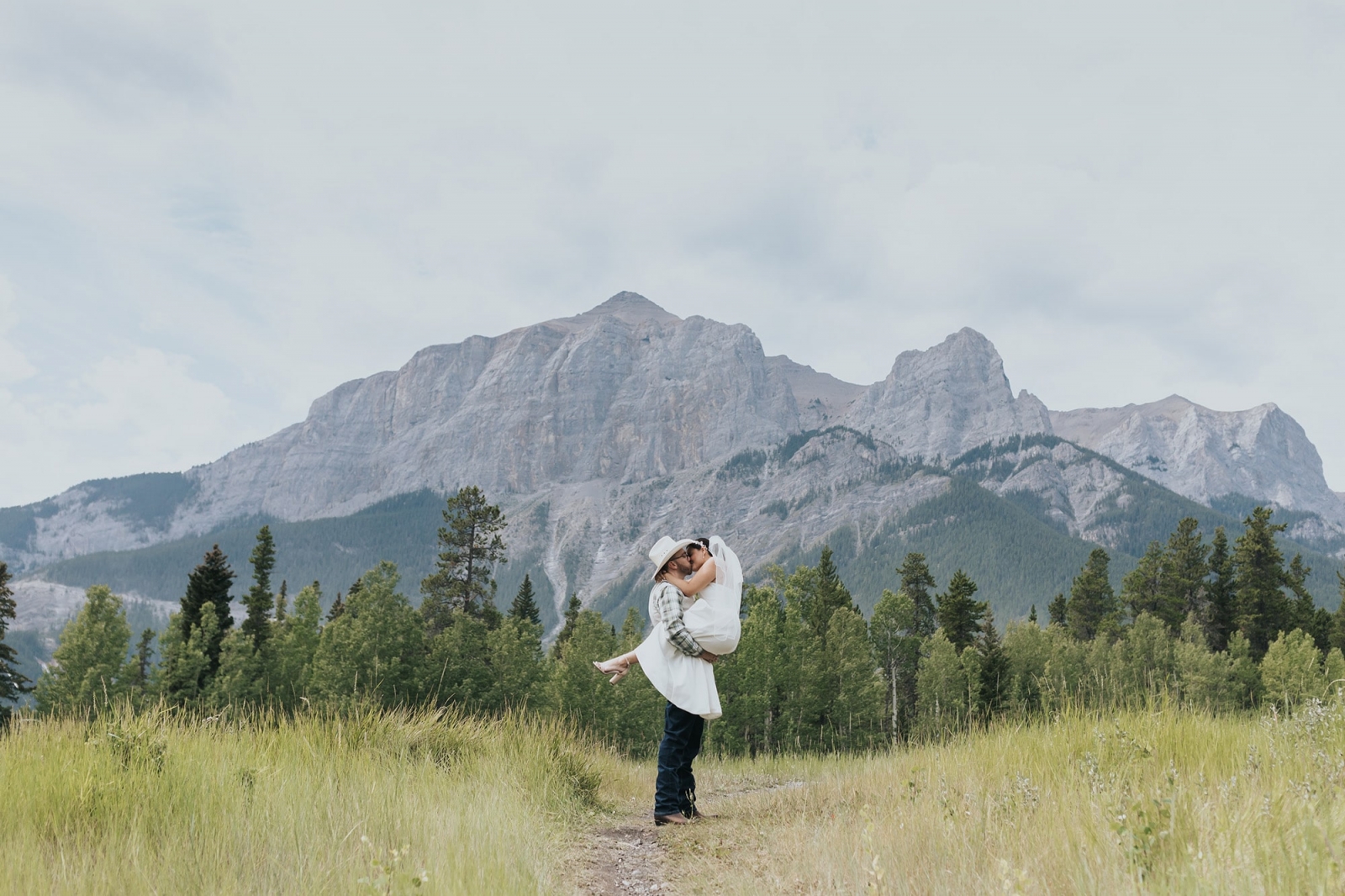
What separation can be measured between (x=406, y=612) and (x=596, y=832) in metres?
41.6

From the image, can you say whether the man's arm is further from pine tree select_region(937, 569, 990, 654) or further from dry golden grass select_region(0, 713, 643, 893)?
pine tree select_region(937, 569, 990, 654)

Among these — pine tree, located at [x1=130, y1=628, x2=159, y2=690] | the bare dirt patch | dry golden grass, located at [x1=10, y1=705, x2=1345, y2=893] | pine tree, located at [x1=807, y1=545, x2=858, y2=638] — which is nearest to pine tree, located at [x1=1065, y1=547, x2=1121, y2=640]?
pine tree, located at [x1=807, y1=545, x2=858, y2=638]

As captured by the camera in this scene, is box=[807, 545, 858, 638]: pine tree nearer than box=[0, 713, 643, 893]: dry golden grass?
No

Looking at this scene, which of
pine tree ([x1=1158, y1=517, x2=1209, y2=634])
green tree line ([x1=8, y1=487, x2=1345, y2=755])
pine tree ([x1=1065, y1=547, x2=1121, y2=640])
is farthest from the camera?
pine tree ([x1=1065, y1=547, x2=1121, y2=640])

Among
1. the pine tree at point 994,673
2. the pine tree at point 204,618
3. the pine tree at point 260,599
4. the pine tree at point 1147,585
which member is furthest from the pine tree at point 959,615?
the pine tree at point 204,618

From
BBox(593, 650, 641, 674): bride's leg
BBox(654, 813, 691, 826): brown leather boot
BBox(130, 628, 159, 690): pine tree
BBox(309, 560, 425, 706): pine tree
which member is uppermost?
BBox(593, 650, 641, 674): bride's leg

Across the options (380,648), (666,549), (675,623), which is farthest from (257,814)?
(380,648)

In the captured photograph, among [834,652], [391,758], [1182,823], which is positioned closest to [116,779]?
[391,758]

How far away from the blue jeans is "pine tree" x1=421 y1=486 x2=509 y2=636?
42184 mm

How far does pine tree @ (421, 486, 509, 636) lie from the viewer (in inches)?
1967

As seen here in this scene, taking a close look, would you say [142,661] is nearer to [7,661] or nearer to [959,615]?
[7,661]

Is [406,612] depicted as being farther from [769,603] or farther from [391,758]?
[391,758]

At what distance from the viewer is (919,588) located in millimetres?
65625

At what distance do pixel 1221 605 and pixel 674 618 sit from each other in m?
64.0
